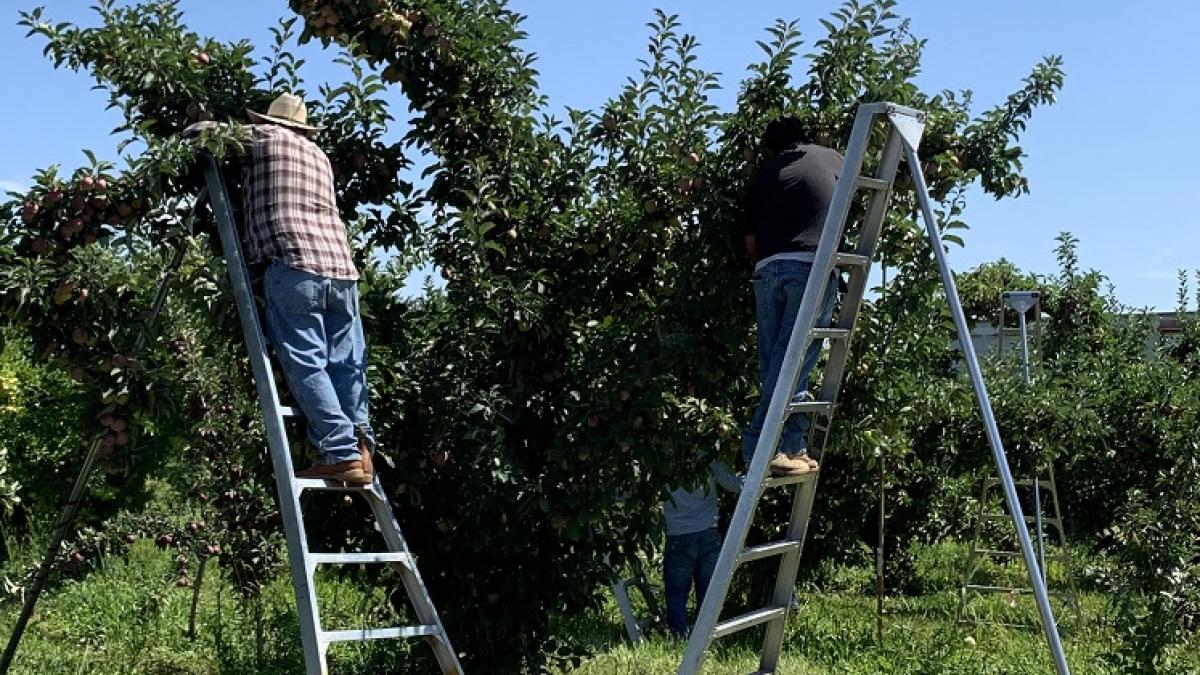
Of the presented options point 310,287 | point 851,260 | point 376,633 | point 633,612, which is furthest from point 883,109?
point 633,612

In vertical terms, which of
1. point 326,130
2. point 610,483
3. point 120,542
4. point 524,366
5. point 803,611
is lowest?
point 803,611

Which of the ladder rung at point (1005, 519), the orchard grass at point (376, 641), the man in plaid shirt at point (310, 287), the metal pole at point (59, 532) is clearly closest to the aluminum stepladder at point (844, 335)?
the man in plaid shirt at point (310, 287)

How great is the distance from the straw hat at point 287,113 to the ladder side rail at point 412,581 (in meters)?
1.33

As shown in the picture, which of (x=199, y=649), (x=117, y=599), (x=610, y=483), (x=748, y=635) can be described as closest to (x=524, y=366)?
(x=610, y=483)

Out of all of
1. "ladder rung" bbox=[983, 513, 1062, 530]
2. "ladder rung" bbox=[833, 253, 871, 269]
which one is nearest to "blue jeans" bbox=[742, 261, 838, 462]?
"ladder rung" bbox=[833, 253, 871, 269]

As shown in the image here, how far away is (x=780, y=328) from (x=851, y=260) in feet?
1.19

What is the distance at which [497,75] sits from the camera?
17.7ft

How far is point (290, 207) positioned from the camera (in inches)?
175

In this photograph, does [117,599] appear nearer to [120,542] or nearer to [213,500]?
[120,542]

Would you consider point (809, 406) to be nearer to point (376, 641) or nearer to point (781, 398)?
point (781, 398)

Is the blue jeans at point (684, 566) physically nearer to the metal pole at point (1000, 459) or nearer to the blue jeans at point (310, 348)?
the blue jeans at point (310, 348)

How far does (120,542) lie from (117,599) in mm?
897

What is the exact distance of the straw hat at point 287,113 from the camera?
4676mm

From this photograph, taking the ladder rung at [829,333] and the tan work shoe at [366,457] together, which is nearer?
the ladder rung at [829,333]
